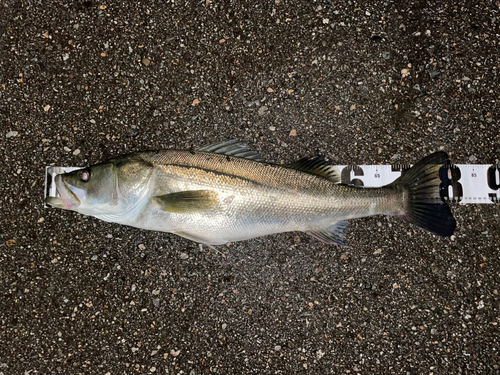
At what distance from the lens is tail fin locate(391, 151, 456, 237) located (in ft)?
8.29

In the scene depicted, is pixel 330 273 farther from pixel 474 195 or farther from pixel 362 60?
pixel 362 60

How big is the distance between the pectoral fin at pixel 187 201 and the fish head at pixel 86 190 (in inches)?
14.1

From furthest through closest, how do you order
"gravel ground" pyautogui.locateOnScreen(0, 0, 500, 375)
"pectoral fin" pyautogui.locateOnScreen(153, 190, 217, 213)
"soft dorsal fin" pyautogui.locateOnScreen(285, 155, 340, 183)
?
"gravel ground" pyautogui.locateOnScreen(0, 0, 500, 375), "soft dorsal fin" pyautogui.locateOnScreen(285, 155, 340, 183), "pectoral fin" pyautogui.locateOnScreen(153, 190, 217, 213)

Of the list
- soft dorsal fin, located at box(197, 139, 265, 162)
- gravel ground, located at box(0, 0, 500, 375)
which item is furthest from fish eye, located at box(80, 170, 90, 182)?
soft dorsal fin, located at box(197, 139, 265, 162)

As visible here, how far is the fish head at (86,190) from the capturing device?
2477 millimetres

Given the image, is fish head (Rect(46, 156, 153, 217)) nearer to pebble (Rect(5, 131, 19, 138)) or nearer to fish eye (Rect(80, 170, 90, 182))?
fish eye (Rect(80, 170, 90, 182))

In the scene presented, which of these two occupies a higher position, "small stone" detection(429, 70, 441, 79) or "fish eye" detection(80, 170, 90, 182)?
"small stone" detection(429, 70, 441, 79)

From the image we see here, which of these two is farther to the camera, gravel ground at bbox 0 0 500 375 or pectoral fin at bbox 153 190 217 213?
gravel ground at bbox 0 0 500 375

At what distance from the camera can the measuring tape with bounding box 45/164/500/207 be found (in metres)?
2.87

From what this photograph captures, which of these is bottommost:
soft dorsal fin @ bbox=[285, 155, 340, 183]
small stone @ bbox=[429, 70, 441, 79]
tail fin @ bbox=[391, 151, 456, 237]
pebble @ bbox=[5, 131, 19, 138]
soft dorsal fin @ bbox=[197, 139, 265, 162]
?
tail fin @ bbox=[391, 151, 456, 237]

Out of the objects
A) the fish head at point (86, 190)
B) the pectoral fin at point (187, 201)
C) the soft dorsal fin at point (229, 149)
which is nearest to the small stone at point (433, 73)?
the soft dorsal fin at point (229, 149)

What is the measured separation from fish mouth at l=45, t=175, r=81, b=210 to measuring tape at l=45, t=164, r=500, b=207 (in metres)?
0.55

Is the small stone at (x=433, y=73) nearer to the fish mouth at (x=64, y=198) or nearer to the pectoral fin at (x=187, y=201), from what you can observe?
the pectoral fin at (x=187, y=201)

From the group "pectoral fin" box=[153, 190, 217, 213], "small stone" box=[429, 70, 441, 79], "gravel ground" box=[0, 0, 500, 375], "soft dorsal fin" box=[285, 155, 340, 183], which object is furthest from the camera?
"small stone" box=[429, 70, 441, 79]
